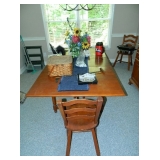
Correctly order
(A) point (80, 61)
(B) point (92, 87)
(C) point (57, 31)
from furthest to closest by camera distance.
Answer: (C) point (57, 31)
(A) point (80, 61)
(B) point (92, 87)

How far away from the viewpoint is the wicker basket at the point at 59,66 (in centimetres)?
136

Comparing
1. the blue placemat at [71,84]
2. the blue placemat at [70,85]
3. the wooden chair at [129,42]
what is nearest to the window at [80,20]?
the wooden chair at [129,42]

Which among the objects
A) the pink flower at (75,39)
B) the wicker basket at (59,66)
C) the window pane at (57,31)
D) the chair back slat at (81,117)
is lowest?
the chair back slat at (81,117)

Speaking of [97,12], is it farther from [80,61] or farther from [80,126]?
[80,126]

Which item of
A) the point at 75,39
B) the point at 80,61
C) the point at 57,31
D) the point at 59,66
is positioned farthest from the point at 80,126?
the point at 57,31

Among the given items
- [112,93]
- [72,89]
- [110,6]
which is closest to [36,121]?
[72,89]

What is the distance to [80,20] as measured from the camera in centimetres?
341

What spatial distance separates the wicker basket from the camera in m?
1.36

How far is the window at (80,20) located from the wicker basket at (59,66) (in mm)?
2407

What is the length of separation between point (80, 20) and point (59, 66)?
2547 millimetres

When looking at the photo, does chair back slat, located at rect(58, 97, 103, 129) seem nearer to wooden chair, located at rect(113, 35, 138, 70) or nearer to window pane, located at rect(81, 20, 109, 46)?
wooden chair, located at rect(113, 35, 138, 70)

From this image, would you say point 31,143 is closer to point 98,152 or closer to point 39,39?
point 98,152

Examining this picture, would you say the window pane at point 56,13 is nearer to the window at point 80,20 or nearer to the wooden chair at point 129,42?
the window at point 80,20
